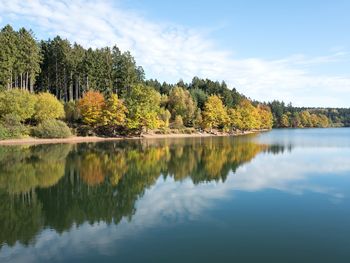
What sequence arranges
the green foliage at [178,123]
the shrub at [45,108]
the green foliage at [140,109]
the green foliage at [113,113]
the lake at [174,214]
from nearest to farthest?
the lake at [174,214]
the shrub at [45,108]
the green foliage at [113,113]
the green foliage at [140,109]
the green foliage at [178,123]

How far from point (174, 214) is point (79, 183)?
1030 centimetres

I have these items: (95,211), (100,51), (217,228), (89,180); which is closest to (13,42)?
(100,51)

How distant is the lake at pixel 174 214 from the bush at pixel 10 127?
90.2 feet

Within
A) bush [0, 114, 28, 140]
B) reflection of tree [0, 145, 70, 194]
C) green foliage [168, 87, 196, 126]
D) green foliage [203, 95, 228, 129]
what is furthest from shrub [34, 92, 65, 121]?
green foliage [203, 95, 228, 129]

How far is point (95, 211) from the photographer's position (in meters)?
18.3

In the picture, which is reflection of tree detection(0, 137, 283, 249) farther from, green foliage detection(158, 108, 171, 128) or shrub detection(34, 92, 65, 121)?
green foliage detection(158, 108, 171, 128)

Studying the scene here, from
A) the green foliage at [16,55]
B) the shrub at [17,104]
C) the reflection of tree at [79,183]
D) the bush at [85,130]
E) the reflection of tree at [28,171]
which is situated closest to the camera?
the reflection of tree at [79,183]

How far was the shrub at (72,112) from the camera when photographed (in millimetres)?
74562

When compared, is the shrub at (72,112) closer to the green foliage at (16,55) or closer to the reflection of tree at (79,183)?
the green foliage at (16,55)

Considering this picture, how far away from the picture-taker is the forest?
63.5 m

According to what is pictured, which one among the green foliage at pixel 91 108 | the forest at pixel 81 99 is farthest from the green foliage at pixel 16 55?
the green foliage at pixel 91 108

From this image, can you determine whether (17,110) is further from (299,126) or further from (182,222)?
(299,126)

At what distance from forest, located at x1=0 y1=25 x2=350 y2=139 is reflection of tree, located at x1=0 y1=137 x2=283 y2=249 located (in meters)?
23.8

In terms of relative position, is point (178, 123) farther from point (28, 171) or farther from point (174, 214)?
point (174, 214)
